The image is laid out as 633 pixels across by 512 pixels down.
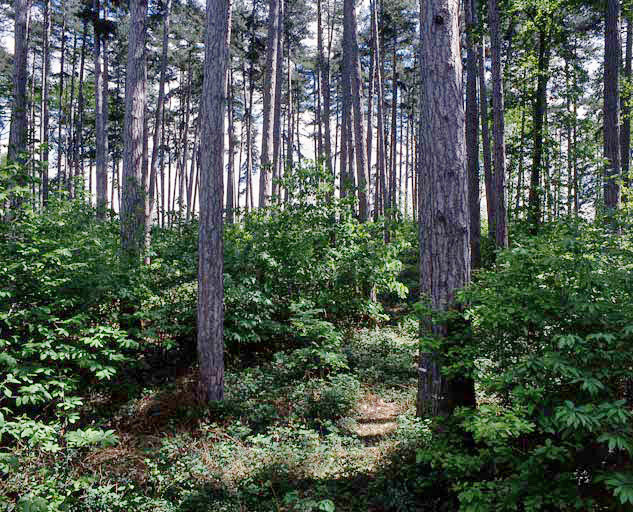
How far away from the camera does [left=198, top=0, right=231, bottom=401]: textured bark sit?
21.2 feet

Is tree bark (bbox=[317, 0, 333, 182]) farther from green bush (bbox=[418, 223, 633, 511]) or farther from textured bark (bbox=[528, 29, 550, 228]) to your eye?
green bush (bbox=[418, 223, 633, 511])

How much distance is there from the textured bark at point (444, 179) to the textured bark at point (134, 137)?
5774mm

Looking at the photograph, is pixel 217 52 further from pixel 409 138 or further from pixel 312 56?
pixel 409 138

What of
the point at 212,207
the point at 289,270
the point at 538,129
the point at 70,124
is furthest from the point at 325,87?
the point at 212,207

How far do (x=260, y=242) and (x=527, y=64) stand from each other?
12.4 m

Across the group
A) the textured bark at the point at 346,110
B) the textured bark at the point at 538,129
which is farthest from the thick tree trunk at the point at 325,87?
the textured bark at the point at 538,129

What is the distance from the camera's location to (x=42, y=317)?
18.3 feet

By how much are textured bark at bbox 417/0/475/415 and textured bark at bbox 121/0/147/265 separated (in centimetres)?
577

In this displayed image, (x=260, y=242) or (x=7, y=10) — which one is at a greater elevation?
(x=7, y=10)

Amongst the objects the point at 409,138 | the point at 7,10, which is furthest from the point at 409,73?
the point at 7,10

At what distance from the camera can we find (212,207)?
21.4ft

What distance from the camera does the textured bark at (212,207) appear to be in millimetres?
6465

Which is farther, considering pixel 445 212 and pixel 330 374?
pixel 330 374

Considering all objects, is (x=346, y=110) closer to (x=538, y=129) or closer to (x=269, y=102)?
(x=269, y=102)
